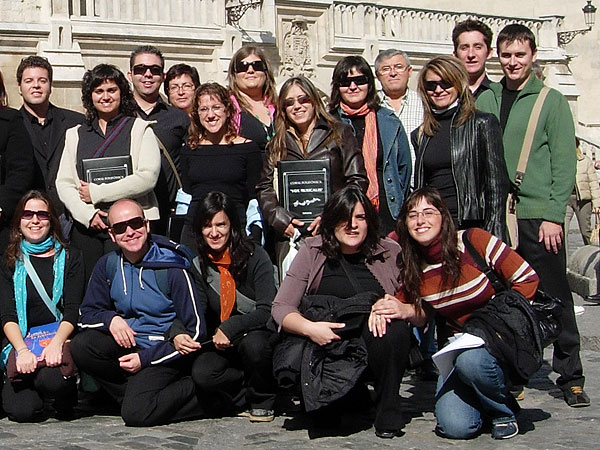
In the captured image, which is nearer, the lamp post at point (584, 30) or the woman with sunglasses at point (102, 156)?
the woman with sunglasses at point (102, 156)

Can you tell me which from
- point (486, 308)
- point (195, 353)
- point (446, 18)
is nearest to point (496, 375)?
point (486, 308)

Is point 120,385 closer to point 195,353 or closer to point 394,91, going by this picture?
point 195,353

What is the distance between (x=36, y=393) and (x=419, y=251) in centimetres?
219

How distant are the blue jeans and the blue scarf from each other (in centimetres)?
222

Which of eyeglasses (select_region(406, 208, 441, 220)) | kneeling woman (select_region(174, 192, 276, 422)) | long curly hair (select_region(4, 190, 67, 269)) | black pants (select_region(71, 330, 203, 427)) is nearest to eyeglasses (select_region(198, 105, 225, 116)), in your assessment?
kneeling woman (select_region(174, 192, 276, 422))

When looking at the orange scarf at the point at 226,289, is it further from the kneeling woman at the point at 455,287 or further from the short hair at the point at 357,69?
the short hair at the point at 357,69

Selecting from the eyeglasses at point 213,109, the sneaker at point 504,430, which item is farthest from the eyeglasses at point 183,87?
the sneaker at point 504,430

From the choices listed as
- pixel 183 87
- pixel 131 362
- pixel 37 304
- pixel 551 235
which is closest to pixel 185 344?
pixel 131 362

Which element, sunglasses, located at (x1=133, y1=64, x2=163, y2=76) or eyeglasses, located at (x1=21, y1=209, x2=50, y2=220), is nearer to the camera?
eyeglasses, located at (x1=21, y1=209, x2=50, y2=220)

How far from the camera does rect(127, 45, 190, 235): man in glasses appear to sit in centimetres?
709

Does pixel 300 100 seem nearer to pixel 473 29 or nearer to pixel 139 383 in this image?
pixel 473 29

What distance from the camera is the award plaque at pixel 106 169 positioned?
649cm

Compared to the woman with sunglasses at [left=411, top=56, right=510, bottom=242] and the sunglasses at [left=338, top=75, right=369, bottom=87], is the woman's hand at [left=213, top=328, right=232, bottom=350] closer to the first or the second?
the woman with sunglasses at [left=411, top=56, right=510, bottom=242]

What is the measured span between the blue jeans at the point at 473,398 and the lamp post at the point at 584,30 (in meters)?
22.7
